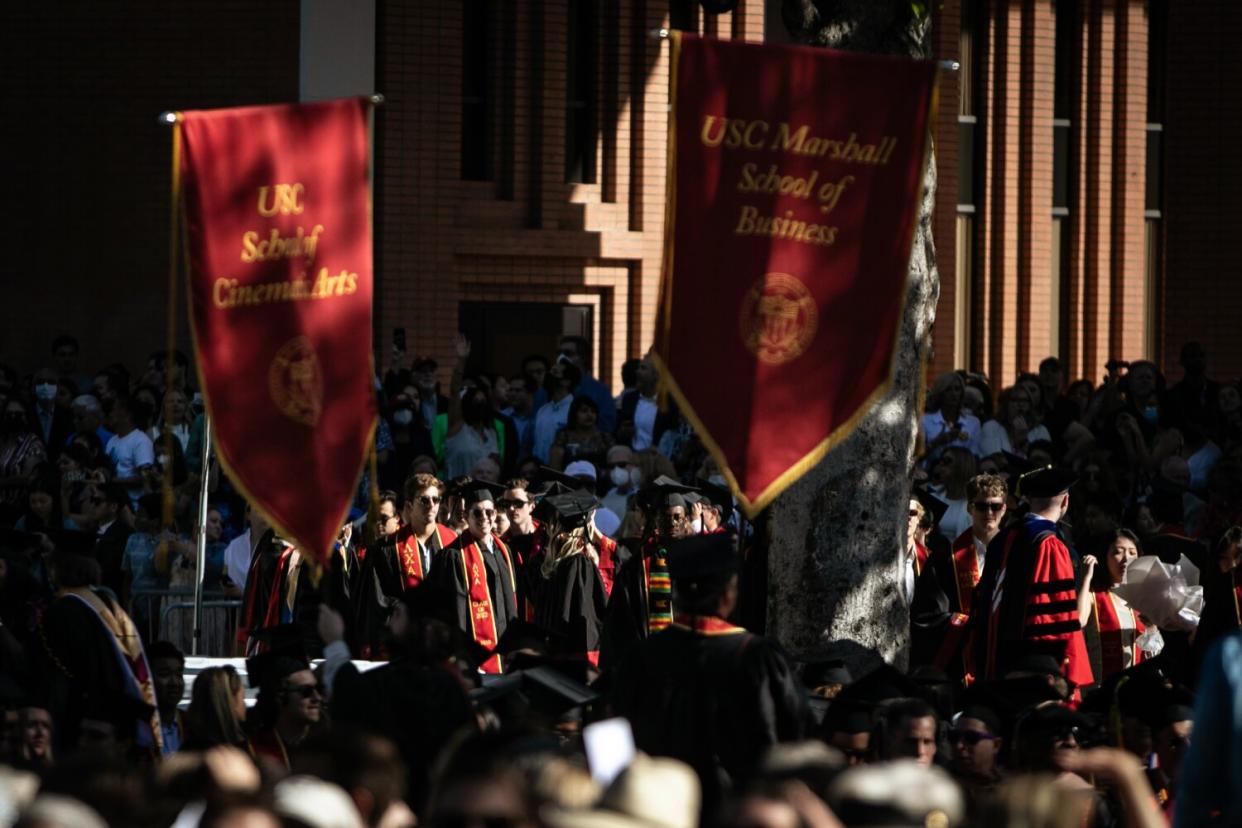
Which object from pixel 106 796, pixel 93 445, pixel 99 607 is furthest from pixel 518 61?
pixel 106 796

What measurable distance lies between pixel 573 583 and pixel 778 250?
4.39 meters

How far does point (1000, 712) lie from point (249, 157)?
347 cm

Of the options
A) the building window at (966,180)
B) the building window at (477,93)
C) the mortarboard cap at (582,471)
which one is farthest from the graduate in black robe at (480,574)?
the building window at (966,180)

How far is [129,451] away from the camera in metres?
15.0

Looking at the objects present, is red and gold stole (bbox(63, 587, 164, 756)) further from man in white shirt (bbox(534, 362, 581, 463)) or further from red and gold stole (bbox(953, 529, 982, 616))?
man in white shirt (bbox(534, 362, 581, 463))

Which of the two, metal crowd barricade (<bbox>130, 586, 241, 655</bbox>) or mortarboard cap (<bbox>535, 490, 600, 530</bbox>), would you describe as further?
metal crowd barricade (<bbox>130, 586, 241, 655</bbox>)

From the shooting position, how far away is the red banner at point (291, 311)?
8.05 metres

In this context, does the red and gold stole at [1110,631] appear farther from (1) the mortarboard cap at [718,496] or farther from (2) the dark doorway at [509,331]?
(2) the dark doorway at [509,331]

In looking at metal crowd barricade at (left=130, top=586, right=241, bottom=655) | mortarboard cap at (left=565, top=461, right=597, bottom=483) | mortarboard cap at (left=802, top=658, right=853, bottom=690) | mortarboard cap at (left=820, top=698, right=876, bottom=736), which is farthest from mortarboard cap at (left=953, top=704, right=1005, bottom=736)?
mortarboard cap at (left=565, top=461, right=597, bottom=483)

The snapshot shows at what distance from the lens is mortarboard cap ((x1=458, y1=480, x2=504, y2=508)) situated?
1190cm

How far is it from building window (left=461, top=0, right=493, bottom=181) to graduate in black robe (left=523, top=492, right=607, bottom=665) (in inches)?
294

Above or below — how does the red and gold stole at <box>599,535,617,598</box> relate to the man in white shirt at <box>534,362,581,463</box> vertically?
below

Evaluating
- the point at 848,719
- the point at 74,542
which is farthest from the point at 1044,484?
the point at 74,542

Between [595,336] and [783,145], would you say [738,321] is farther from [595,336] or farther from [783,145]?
[595,336]
